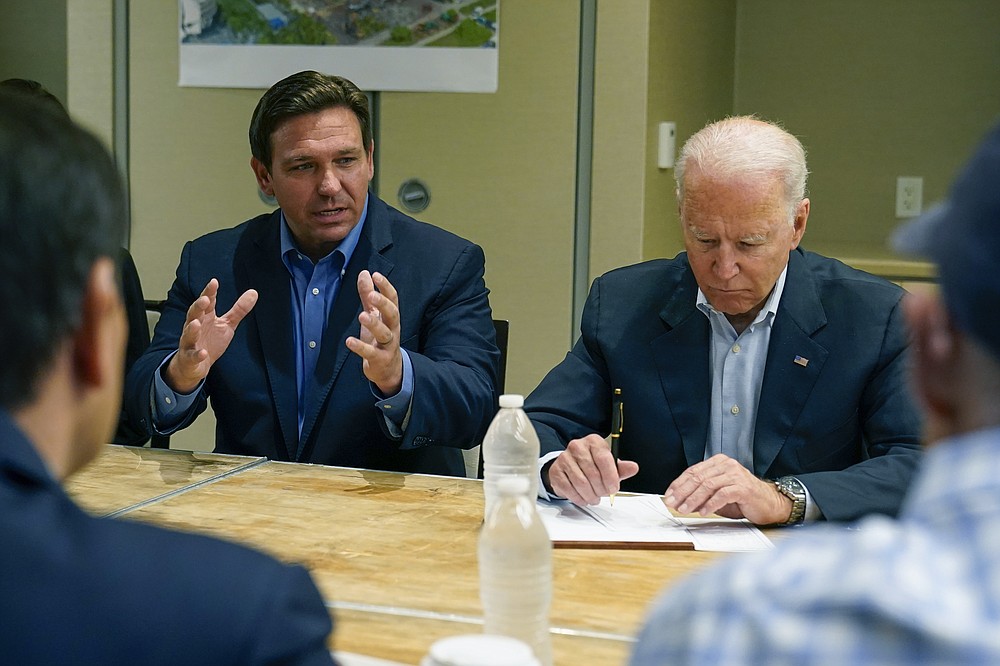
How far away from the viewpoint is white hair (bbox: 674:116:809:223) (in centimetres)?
211

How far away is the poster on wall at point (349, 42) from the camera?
3469 millimetres

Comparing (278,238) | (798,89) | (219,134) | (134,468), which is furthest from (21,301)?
(798,89)

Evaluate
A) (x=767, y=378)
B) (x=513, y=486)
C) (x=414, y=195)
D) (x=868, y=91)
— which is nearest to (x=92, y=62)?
(x=414, y=195)

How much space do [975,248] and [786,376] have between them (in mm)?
1522

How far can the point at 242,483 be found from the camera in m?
2.04

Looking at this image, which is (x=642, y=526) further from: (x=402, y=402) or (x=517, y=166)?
(x=517, y=166)

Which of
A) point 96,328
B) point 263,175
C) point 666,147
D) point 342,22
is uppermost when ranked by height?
point 342,22

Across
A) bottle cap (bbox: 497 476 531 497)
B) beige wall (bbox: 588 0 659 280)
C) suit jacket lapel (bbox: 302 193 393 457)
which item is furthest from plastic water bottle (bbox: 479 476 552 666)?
beige wall (bbox: 588 0 659 280)

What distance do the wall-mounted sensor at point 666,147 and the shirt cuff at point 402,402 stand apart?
1.45 meters

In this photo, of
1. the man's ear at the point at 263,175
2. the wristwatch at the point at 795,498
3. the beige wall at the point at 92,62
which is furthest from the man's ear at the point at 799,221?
the beige wall at the point at 92,62

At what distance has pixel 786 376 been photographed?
7.02 feet

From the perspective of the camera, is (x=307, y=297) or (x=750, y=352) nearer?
(x=750, y=352)

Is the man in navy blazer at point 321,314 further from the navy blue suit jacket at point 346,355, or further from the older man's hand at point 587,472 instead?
the older man's hand at point 587,472

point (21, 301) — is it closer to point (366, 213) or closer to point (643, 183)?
point (366, 213)
